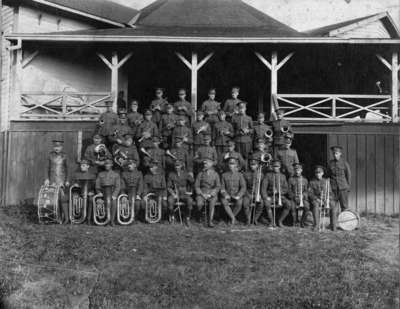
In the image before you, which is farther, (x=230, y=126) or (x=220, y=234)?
(x=230, y=126)

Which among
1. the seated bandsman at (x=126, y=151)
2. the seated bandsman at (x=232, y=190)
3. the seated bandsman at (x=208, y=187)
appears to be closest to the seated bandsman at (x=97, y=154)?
the seated bandsman at (x=126, y=151)

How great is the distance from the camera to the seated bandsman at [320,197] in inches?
407

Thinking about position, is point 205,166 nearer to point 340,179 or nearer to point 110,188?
point 110,188

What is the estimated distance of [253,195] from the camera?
419 inches

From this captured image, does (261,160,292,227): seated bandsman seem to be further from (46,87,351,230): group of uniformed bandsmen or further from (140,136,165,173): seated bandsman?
(140,136,165,173): seated bandsman

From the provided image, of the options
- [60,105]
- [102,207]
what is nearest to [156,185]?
[102,207]

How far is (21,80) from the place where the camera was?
13555mm

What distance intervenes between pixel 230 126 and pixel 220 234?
3113mm

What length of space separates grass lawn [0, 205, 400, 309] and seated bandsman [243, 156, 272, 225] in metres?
0.79

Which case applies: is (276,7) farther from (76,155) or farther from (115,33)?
(76,155)

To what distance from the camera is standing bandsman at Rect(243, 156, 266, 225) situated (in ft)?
34.8

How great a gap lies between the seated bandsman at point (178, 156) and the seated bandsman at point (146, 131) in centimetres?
51

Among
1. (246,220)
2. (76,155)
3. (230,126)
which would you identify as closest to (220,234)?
(246,220)

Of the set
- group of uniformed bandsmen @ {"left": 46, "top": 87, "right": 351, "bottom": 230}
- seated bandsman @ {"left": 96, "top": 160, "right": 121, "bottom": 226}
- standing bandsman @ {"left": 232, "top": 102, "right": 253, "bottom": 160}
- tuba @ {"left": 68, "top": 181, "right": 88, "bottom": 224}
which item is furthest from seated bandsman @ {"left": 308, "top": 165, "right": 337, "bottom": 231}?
tuba @ {"left": 68, "top": 181, "right": 88, "bottom": 224}
